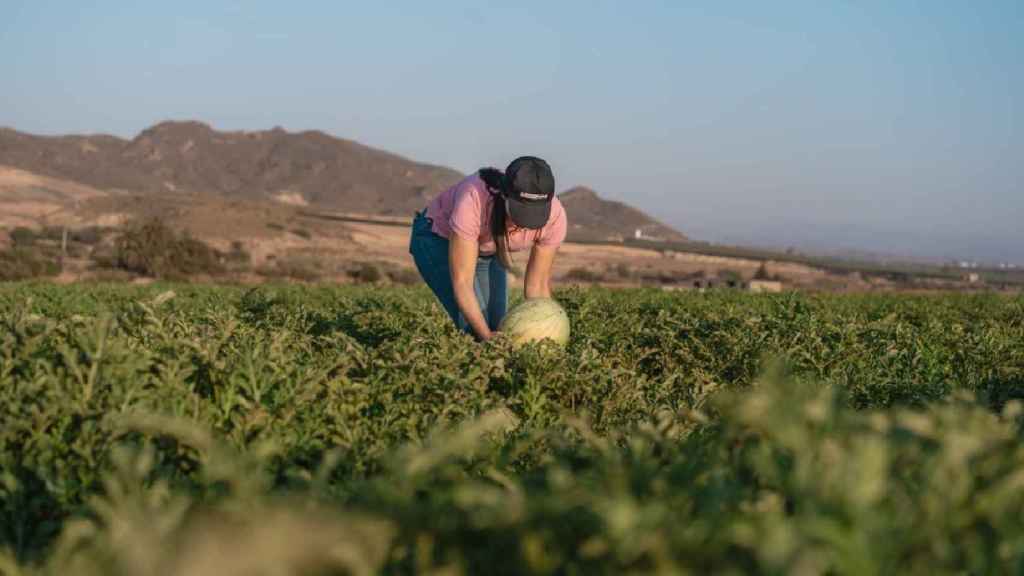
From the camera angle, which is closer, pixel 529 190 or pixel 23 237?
pixel 529 190

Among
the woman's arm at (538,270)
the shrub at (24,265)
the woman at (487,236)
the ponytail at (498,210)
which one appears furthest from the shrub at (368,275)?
the ponytail at (498,210)

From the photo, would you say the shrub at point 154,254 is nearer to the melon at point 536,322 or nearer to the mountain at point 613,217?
the melon at point 536,322

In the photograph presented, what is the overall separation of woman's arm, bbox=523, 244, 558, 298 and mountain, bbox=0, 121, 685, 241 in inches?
4572

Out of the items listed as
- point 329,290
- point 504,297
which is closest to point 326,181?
point 329,290

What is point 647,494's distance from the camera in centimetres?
222

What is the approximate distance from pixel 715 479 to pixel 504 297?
19.7 feet

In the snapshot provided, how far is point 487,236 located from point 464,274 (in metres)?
0.55

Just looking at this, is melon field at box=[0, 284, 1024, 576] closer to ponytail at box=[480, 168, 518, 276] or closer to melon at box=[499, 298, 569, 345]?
melon at box=[499, 298, 569, 345]

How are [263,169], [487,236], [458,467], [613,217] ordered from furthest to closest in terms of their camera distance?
[613,217] → [263,169] → [487,236] → [458,467]

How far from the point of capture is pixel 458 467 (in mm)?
3039

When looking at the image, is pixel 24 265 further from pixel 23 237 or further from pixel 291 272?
pixel 23 237

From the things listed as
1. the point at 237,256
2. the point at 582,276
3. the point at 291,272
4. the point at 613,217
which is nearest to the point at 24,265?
the point at 291,272

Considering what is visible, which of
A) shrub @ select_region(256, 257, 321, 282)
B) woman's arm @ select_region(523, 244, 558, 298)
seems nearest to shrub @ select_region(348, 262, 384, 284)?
shrub @ select_region(256, 257, 321, 282)

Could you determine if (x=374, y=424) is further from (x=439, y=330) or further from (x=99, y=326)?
(x=439, y=330)
